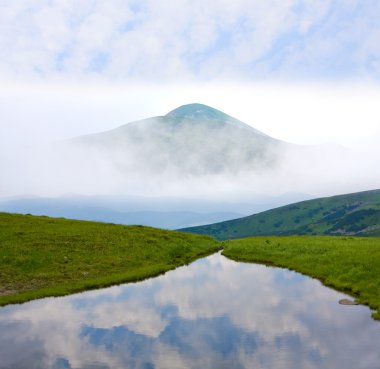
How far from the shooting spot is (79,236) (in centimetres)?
6550

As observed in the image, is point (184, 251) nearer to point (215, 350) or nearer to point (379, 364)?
point (215, 350)

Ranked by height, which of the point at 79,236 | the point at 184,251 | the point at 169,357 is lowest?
the point at 169,357

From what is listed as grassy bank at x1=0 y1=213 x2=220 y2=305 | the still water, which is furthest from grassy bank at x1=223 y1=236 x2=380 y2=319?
grassy bank at x1=0 y1=213 x2=220 y2=305

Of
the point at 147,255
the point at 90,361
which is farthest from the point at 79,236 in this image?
the point at 90,361

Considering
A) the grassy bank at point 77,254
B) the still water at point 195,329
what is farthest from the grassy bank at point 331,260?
the grassy bank at point 77,254

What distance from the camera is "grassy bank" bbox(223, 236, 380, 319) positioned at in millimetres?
36031

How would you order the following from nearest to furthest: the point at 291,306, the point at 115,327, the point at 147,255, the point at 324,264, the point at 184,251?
1. the point at 115,327
2. the point at 291,306
3. the point at 324,264
4. the point at 147,255
5. the point at 184,251

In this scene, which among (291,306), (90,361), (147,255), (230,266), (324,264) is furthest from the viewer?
(147,255)

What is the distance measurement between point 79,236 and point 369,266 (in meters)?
44.2

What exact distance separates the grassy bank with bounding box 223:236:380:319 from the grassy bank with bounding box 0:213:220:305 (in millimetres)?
9526

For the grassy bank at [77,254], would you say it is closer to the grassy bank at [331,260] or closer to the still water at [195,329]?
the still water at [195,329]

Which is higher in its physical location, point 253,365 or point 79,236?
point 79,236

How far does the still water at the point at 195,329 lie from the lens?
2317 centimetres

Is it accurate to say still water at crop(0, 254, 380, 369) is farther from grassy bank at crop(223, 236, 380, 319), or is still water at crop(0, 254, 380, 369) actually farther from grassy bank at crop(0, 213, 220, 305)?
grassy bank at crop(0, 213, 220, 305)
